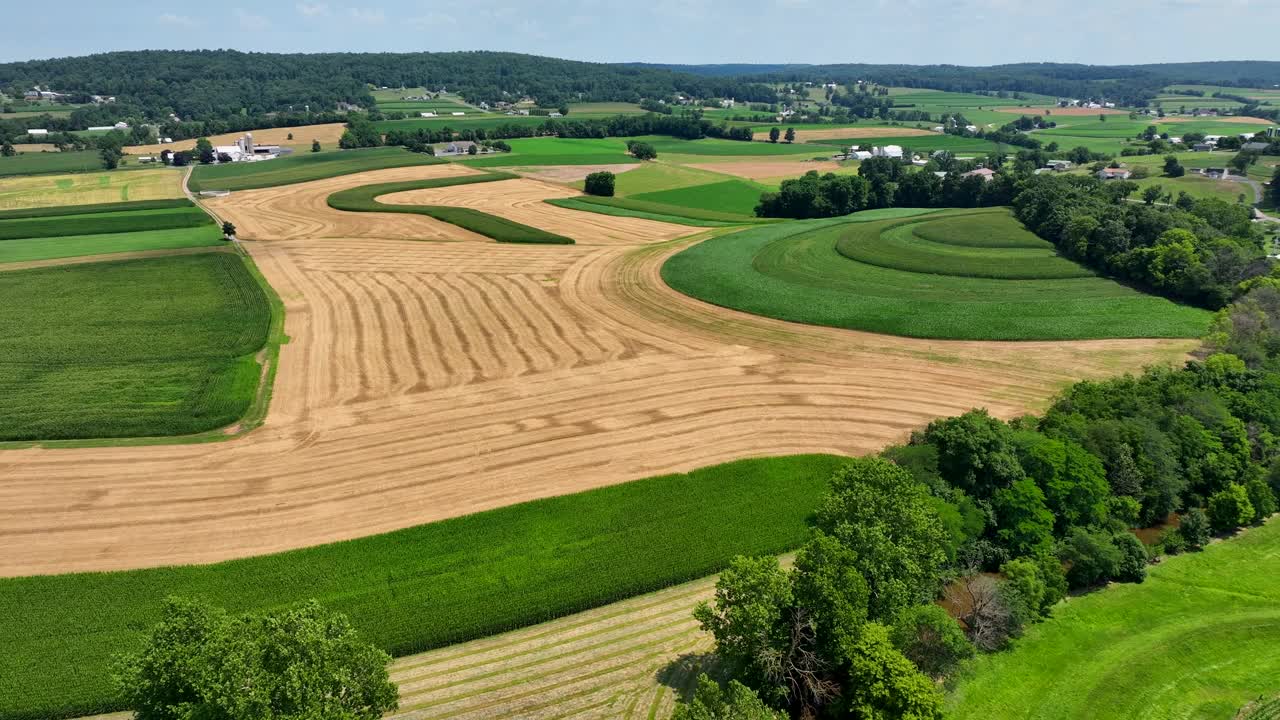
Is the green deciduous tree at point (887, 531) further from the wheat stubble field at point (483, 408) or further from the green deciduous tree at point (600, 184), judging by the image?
the green deciduous tree at point (600, 184)

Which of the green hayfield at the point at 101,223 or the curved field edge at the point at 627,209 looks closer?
the green hayfield at the point at 101,223

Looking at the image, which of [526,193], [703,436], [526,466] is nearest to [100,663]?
[526,466]

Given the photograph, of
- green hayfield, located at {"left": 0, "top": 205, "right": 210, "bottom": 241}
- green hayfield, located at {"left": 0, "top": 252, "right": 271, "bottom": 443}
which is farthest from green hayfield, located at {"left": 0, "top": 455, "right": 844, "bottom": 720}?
green hayfield, located at {"left": 0, "top": 205, "right": 210, "bottom": 241}

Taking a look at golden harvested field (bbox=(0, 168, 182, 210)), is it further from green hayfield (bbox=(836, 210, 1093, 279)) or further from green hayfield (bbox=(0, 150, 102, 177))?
green hayfield (bbox=(836, 210, 1093, 279))

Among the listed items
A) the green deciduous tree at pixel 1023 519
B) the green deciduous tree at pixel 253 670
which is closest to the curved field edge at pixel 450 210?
the green deciduous tree at pixel 1023 519

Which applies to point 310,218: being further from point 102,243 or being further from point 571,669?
point 571,669

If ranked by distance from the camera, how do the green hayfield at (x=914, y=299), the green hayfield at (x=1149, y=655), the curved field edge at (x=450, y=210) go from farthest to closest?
the curved field edge at (x=450, y=210) < the green hayfield at (x=914, y=299) < the green hayfield at (x=1149, y=655)

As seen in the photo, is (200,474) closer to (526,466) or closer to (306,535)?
(306,535)

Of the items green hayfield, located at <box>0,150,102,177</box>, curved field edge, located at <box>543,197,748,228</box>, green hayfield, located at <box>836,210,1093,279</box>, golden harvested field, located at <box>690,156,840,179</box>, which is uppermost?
green hayfield, located at <box>0,150,102,177</box>
